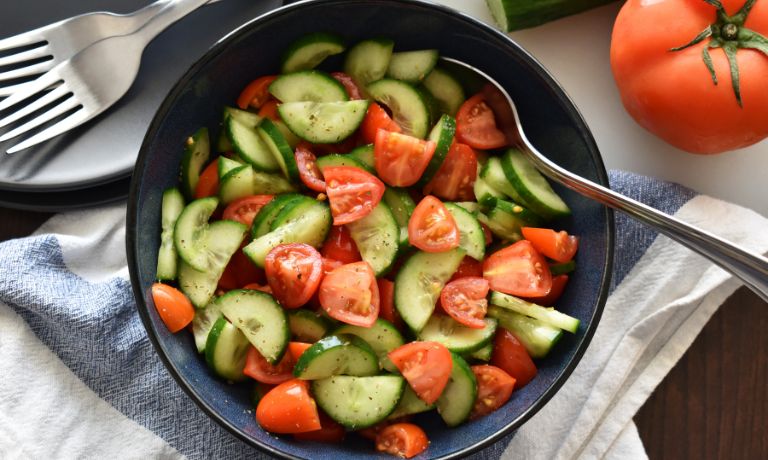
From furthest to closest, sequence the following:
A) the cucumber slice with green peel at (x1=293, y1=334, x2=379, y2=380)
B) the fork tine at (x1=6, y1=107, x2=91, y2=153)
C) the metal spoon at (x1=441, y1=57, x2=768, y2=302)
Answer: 1. the fork tine at (x1=6, y1=107, x2=91, y2=153)
2. the cucumber slice with green peel at (x1=293, y1=334, x2=379, y2=380)
3. the metal spoon at (x1=441, y1=57, x2=768, y2=302)

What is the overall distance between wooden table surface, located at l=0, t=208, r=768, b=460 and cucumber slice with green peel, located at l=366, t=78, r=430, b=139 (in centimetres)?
106

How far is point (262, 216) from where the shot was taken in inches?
80.3

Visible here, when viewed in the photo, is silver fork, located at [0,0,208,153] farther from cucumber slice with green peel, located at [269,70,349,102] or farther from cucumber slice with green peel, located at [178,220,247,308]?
cucumber slice with green peel, located at [178,220,247,308]

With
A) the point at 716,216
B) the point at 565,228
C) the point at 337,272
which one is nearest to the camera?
the point at 337,272

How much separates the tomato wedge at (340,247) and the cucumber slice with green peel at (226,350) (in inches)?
12.1

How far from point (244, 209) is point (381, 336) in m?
0.49

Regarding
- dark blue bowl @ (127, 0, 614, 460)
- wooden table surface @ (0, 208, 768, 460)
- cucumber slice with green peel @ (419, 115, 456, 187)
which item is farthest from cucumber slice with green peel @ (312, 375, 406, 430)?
wooden table surface @ (0, 208, 768, 460)

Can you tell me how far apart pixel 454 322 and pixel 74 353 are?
107 cm

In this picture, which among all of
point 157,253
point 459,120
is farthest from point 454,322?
point 157,253

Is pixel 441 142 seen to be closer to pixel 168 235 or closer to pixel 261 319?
pixel 261 319

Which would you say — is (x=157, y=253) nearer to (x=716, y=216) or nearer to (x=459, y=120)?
(x=459, y=120)

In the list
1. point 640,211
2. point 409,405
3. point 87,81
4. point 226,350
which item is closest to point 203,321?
point 226,350

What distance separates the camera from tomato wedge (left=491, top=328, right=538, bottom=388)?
80.5 inches

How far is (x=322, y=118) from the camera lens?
206 centimetres
